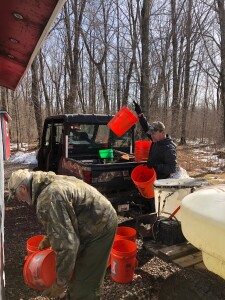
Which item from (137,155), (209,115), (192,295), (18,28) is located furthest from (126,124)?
(209,115)

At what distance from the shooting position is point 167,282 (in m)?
2.89

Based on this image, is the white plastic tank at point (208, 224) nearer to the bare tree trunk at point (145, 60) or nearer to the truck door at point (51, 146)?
the truck door at point (51, 146)

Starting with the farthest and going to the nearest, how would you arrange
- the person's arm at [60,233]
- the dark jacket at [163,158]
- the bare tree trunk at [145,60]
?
1. the bare tree trunk at [145,60]
2. the dark jacket at [163,158]
3. the person's arm at [60,233]

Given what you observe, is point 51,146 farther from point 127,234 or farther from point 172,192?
point 172,192

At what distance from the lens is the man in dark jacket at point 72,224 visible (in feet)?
7.88

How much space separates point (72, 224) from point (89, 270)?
538 mm

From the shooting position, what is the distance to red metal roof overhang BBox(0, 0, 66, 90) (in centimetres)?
230

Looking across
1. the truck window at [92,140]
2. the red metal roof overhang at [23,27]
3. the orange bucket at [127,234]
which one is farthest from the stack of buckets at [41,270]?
the truck window at [92,140]

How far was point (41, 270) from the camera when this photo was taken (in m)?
2.57

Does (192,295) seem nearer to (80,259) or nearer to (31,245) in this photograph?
(80,259)

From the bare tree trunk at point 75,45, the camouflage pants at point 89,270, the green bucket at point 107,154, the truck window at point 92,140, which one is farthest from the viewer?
the bare tree trunk at point 75,45

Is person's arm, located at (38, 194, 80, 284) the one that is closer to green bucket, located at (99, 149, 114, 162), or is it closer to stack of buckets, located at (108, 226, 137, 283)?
stack of buckets, located at (108, 226, 137, 283)

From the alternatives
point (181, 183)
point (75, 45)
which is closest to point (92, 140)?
point (181, 183)

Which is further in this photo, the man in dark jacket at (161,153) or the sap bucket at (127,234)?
the man in dark jacket at (161,153)
